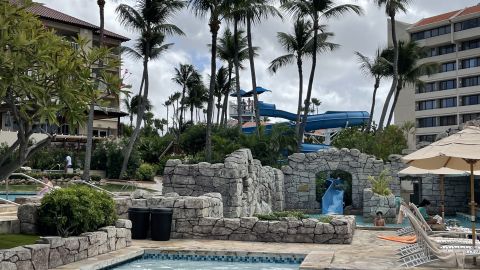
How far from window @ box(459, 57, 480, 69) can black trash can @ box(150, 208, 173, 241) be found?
58.6 metres

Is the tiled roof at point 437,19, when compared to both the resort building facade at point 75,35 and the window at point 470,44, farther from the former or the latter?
the resort building facade at point 75,35

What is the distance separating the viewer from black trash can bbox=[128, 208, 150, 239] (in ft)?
43.6

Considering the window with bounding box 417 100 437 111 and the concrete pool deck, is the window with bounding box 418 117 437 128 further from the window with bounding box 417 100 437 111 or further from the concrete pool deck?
the concrete pool deck

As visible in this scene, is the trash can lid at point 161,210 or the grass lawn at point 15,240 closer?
the grass lawn at point 15,240

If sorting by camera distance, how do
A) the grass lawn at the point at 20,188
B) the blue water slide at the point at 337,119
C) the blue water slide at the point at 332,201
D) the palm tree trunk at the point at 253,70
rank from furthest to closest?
the blue water slide at the point at 337,119, the palm tree trunk at the point at 253,70, the grass lawn at the point at 20,188, the blue water slide at the point at 332,201

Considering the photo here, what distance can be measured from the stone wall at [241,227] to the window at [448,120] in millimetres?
56304

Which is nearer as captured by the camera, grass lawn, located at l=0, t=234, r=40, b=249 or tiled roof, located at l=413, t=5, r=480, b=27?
grass lawn, located at l=0, t=234, r=40, b=249

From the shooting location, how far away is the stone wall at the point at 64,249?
8.18m

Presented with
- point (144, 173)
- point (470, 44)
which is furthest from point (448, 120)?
point (144, 173)

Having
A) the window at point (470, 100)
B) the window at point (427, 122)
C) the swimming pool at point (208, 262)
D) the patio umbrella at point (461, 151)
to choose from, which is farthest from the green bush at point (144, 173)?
the window at point (427, 122)

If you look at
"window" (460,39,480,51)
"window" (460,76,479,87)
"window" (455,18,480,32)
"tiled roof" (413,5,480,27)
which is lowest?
"window" (460,76,479,87)

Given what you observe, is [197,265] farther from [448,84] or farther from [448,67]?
[448,67]

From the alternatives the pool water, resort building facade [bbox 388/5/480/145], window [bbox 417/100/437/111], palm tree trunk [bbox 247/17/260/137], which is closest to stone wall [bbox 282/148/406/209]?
palm tree trunk [bbox 247/17/260/137]

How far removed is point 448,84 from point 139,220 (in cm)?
6068
